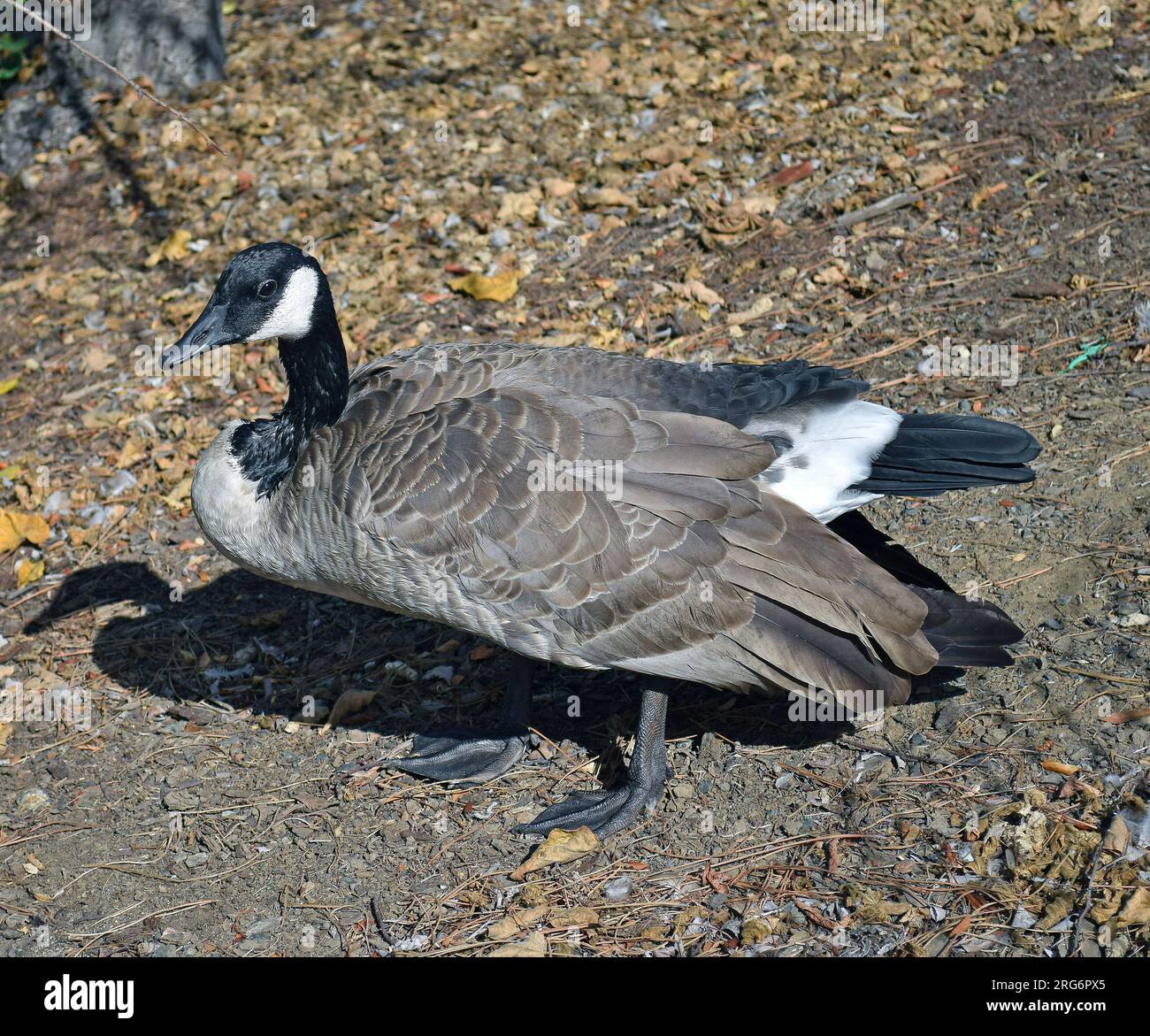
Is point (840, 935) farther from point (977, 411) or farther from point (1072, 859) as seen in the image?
point (977, 411)

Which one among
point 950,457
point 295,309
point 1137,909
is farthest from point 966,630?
point 295,309

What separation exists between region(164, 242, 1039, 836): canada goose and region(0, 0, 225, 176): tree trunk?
203 inches

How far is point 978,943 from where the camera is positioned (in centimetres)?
336

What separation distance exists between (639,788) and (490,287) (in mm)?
3684

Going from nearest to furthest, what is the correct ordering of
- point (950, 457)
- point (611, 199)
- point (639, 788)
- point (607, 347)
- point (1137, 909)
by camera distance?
point (1137, 909)
point (950, 457)
point (639, 788)
point (607, 347)
point (611, 199)

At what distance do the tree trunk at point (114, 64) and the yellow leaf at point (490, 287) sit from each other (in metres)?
3.41

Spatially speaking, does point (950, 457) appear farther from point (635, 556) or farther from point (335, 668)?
point (335, 668)

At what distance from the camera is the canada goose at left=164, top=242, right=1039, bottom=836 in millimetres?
3822

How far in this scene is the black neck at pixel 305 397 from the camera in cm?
443

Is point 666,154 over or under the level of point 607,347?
over

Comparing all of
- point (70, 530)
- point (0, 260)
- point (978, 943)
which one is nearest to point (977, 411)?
point (978, 943)

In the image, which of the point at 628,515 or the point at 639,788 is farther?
the point at 639,788

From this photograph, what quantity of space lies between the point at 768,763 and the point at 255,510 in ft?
7.26

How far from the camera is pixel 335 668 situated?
5.07 meters
